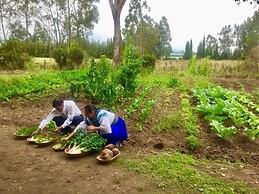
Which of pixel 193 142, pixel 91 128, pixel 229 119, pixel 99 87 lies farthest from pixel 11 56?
pixel 193 142

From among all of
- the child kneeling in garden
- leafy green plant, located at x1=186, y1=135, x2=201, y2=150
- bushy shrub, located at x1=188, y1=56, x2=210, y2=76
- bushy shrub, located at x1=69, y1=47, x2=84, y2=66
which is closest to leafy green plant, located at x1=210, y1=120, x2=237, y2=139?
leafy green plant, located at x1=186, y1=135, x2=201, y2=150

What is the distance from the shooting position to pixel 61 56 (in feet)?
59.8

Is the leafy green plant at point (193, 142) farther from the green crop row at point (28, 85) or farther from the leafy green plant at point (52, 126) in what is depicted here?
the green crop row at point (28, 85)

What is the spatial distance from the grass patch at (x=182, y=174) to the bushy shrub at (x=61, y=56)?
13.3 m

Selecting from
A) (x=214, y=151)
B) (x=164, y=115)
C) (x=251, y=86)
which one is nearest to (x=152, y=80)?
(x=251, y=86)

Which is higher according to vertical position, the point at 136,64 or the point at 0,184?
the point at 136,64

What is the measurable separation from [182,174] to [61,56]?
14.2 meters

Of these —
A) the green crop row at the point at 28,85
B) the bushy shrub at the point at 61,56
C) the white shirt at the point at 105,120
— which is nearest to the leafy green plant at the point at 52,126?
the white shirt at the point at 105,120

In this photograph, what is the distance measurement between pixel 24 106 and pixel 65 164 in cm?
408

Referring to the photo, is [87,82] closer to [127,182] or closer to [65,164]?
[65,164]

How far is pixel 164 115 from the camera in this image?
8.16 m

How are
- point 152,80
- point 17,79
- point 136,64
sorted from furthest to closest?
point 152,80, point 17,79, point 136,64

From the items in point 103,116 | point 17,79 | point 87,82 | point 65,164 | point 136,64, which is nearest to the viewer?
point 65,164

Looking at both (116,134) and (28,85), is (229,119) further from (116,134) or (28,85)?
(28,85)
